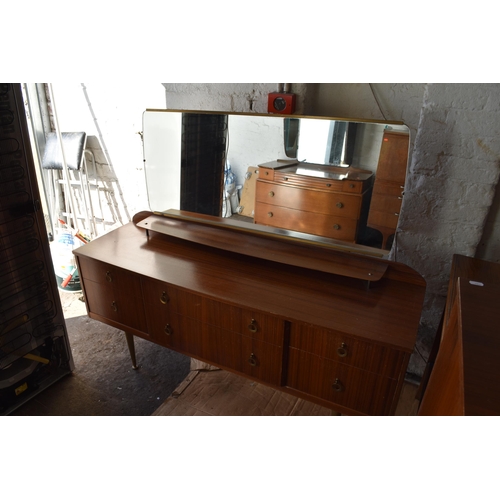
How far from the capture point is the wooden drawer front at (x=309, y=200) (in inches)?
55.6

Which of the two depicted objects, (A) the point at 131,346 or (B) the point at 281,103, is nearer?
(B) the point at 281,103

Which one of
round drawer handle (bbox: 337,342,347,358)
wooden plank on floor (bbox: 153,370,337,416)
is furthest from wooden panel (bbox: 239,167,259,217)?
wooden plank on floor (bbox: 153,370,337,416)

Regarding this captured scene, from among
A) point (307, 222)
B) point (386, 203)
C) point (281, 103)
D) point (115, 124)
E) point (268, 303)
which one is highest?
point (281, 103)

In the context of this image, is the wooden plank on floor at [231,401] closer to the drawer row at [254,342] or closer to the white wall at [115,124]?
the drawer row at [254,342]

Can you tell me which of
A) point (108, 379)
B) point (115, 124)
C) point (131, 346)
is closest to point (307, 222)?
point (131, 346)

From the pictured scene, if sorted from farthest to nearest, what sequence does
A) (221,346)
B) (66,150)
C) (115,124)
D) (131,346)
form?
(66,150) → (115,124) → (131,346) → (221,346)

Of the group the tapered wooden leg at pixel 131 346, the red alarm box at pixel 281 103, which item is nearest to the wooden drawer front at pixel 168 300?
the tapered wooden leg at pixel 131 346

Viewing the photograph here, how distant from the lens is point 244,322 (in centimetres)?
133

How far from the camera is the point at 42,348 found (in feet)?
5.87

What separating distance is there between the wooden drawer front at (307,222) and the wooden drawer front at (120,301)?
0.59 m

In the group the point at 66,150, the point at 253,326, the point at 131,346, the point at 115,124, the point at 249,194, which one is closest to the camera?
the point at 253,326

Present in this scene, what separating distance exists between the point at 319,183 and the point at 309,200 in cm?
8

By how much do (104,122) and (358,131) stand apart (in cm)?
171

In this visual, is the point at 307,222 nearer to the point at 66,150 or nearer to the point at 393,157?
the point at 393,157
